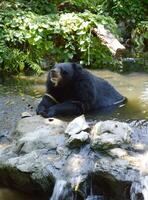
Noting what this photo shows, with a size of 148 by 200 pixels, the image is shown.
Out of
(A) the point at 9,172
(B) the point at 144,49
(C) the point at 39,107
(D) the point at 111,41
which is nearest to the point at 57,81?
(C) the point at 39,107

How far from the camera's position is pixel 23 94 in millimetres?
7402

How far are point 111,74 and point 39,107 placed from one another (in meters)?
3.00

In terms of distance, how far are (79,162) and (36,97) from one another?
8.55ft

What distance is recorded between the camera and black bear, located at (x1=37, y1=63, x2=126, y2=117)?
6.18 metres

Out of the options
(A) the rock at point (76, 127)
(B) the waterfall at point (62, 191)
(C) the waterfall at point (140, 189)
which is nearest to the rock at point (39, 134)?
(A) the rock at point (76, 127)

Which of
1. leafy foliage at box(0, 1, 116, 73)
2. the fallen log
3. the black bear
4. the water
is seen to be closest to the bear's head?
the black bear

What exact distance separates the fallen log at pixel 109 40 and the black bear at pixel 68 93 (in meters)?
2.85

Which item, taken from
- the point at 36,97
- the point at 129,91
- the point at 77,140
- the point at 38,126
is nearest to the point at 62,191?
the point at 77,140

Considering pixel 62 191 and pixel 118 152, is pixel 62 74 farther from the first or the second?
pixel 62 191

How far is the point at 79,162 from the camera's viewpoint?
479cm

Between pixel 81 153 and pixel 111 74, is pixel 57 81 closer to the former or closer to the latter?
pixel 81 153

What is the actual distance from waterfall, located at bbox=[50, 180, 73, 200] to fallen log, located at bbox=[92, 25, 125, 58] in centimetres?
509

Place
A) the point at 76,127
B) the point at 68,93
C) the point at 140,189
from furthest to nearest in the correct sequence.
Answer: the point at 68,93 → the point at 76,127 → the point at 140,189

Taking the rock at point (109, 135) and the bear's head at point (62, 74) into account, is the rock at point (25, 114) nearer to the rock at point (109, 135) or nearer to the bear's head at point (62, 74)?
the bear's head at point (62, 74)
